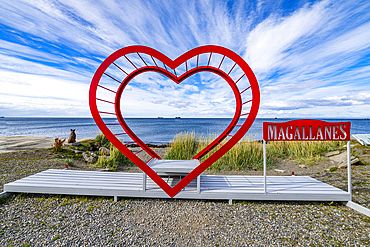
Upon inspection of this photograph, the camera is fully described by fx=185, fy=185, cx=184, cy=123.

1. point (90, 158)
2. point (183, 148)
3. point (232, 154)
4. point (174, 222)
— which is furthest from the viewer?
point (183, 148)

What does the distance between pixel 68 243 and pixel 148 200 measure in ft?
5.21

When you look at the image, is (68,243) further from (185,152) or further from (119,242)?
(185,152)

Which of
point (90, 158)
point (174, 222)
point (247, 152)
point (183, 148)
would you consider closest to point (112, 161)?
point (90, 158)

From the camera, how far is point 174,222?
3.19m

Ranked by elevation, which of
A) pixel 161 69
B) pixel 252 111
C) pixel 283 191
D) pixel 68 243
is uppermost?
pixel 161 69

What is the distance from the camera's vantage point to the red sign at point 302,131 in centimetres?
371

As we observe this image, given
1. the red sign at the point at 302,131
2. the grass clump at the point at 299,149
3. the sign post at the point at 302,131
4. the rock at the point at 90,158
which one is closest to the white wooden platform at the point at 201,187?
the sign post at the point at 302,131

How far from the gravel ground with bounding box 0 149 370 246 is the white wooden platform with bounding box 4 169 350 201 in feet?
0.57

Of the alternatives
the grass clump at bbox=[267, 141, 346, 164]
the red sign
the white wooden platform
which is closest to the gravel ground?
the white wooden platform

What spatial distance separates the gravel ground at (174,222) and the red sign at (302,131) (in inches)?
55.0

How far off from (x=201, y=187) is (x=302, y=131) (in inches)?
94.7

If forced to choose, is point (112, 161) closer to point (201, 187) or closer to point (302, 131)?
point (201, 187)

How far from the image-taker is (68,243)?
266 cm

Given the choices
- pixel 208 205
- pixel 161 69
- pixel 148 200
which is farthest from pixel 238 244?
pixel 161 69
